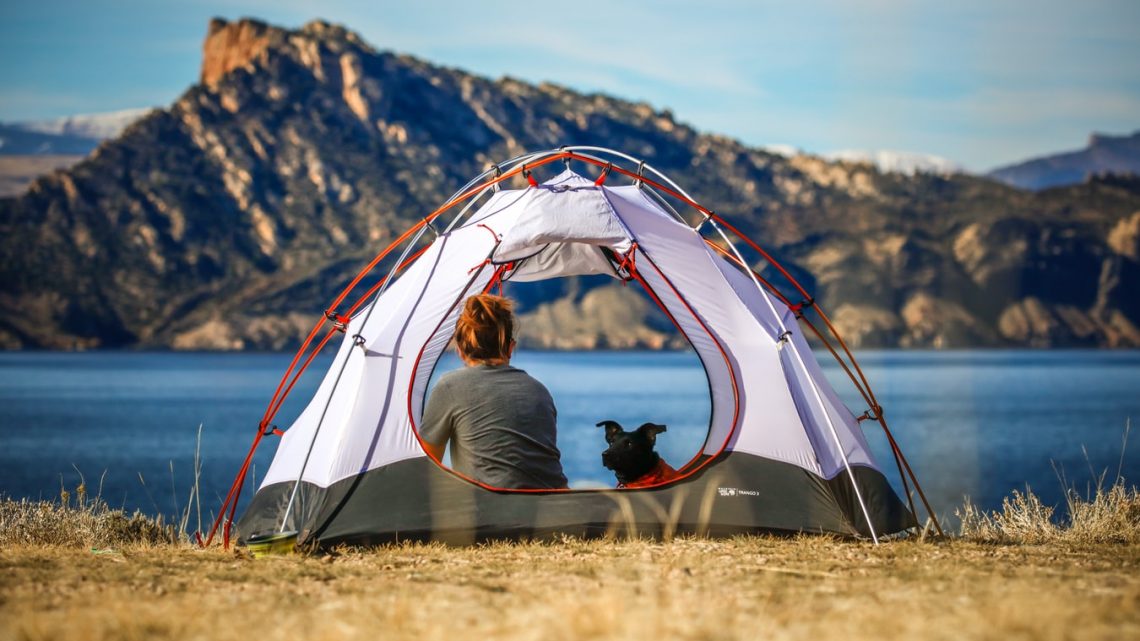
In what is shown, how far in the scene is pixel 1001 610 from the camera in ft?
15.8

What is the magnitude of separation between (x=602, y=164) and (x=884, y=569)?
13.0 ft

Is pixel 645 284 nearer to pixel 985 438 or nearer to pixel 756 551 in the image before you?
pixel 756 551

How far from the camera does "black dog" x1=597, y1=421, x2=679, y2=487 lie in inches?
314

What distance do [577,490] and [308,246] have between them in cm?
16070

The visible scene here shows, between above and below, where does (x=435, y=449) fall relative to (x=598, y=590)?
above

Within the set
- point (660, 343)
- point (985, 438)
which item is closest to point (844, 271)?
point (660, 343)

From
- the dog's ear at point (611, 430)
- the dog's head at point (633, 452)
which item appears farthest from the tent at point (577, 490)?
the dog's ear at point (611, 430)

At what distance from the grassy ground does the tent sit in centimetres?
31

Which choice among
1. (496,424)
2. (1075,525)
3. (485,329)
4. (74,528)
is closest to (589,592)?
(496,424)

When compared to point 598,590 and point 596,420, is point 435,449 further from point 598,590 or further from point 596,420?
point 596,420

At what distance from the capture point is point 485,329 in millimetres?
7605

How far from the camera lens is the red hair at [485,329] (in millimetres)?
7555

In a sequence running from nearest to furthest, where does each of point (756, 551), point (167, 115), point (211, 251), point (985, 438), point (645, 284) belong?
point (756, 551) < point (645, 284) < point (985, 438) < point (211, 251) < point (167, 115)

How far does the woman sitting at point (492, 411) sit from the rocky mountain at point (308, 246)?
5832 inches
